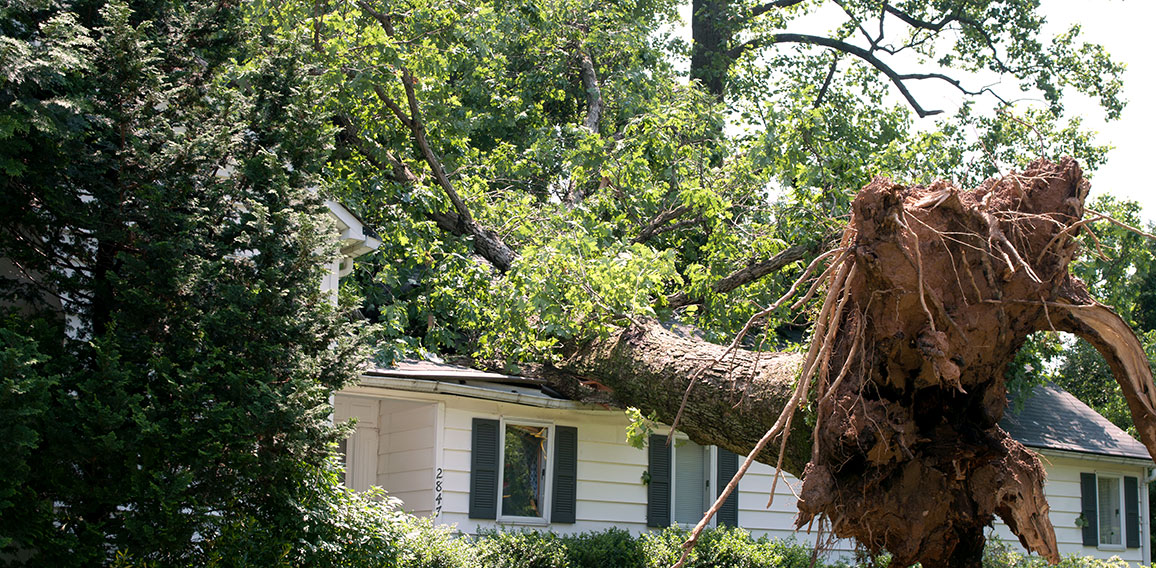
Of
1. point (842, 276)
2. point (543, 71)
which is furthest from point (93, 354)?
point (543, 71)

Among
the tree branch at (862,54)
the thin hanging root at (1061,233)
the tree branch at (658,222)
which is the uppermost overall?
the tree branch at (862,54)

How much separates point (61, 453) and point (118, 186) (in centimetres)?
175

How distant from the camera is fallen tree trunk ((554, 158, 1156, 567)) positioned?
5203mm

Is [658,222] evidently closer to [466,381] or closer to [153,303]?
[466,381]

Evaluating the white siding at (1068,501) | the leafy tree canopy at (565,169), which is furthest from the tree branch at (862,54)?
the white siding at (1068,501)

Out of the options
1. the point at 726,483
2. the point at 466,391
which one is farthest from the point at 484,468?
the point at 726,483

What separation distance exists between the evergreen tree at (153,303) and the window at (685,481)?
711 centimetres

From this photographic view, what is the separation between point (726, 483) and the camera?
13938 millimetres

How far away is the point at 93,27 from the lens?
21.8 ft

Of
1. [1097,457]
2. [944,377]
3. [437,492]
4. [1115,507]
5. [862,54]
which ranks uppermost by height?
[862,54]

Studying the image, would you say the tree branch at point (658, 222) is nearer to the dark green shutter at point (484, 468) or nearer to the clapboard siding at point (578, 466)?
the clapboard siding at point (578, 466)

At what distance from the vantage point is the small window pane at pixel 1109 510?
1803 centimetres

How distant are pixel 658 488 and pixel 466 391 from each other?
3.50 metres

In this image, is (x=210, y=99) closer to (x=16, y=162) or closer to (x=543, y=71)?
(x=16, y=162)
